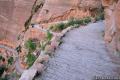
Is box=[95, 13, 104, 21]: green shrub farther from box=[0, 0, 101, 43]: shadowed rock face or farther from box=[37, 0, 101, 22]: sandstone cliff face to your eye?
box=[0, 0, 101, 43]: shadowed rock face

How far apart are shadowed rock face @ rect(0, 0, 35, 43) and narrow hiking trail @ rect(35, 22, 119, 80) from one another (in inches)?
599

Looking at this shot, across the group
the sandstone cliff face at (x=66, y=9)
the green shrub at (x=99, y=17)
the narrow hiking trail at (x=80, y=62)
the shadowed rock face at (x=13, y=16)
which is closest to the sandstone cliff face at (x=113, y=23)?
the narrow hiking trail at (x=80, y=62)

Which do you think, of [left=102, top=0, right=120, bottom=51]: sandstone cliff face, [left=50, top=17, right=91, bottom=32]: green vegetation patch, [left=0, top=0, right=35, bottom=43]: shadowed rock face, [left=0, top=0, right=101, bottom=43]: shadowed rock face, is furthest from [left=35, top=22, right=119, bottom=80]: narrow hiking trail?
[left=0, top=0, right=35, bottom=43]: shadowed rock face

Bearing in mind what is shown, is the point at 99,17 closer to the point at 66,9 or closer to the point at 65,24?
the point at 66,9

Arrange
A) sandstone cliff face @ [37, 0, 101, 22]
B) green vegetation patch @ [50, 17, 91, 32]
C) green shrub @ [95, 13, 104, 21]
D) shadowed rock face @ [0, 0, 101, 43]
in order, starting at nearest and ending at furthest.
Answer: green vegetation patch @ [50, 17, 91, 32]
green shrub @ [95, 13, 104, 21]
sandstone cliff face @ [37, 0, 101, 22]
shadowed rock face @ [0, 0, 101, 43]

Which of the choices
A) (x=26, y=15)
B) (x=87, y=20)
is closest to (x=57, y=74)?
(x=87, y=20)

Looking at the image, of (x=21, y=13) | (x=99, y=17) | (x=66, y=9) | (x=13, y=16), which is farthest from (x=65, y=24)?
(x=13, y=16)

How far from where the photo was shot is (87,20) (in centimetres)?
1368

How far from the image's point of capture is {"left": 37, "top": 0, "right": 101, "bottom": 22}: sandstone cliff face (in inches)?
631

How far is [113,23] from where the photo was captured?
611cm

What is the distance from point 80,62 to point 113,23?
1.10 m

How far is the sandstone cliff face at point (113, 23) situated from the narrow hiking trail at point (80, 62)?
35 cm

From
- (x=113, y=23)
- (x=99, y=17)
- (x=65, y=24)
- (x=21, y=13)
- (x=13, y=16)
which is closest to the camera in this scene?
(x=113, y=23)

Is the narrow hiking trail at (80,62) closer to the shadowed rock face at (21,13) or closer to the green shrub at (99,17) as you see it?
the green shrub at (99,17)
